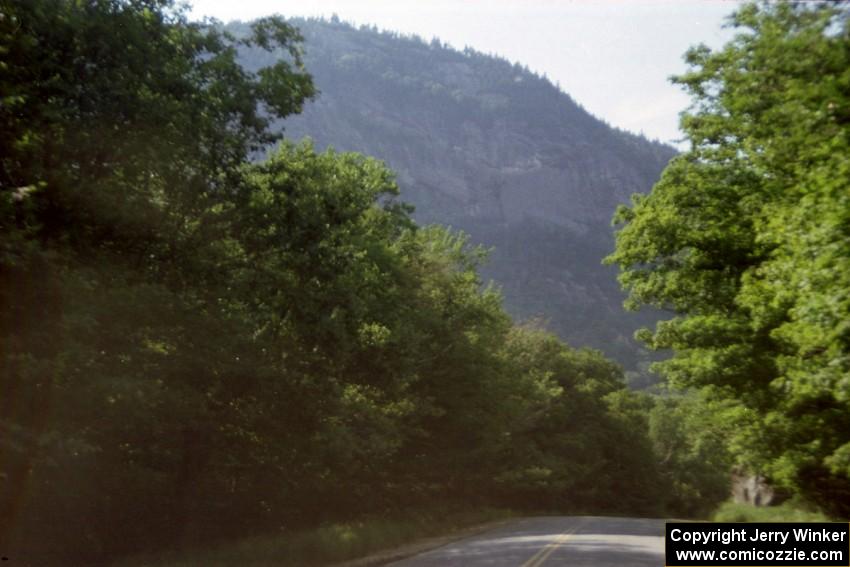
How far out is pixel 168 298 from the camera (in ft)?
62.9

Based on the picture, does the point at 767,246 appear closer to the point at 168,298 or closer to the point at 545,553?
the point at 545,553

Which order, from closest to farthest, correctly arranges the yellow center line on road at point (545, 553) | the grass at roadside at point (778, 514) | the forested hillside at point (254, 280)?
the forested hillside at point (254, 280) < the yellow center line on road at point (545, 553) < the grass at roadside at point (778, 514)

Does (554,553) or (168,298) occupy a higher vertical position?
(168,298)

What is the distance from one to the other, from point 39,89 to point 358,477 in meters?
22.9

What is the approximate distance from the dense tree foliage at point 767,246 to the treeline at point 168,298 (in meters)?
7.82

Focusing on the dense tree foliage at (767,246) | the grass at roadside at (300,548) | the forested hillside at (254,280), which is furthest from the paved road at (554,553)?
the dense tree foliage at (767,246)

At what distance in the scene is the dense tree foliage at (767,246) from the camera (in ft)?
42.0

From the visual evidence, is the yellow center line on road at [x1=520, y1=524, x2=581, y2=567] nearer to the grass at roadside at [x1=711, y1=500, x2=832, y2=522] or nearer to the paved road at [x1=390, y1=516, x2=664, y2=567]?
the paved road at [x1=390, y1=516, x2=664, y2=567]

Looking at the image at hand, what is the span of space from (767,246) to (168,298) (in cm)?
1553

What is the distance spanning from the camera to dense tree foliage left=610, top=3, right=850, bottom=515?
42.0ft

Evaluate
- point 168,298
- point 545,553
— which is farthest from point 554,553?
point 168,298

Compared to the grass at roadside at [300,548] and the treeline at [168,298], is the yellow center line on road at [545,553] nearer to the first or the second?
the grass at roadside at [300,548]

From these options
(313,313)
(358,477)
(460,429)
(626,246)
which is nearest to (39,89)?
(313,313)

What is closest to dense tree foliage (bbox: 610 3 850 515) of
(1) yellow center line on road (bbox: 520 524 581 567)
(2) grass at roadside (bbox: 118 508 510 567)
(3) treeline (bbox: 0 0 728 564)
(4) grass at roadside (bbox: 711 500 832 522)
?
(4) grass at roadside (bbox: 711 500 832 522)
